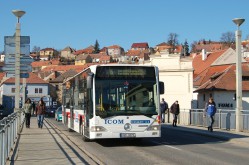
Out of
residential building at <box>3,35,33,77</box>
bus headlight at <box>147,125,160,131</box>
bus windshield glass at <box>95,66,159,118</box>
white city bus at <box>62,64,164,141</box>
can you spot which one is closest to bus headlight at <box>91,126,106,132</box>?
white city bus at <box>62,64,164,141</box>

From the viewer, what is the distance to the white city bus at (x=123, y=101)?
17.0 m

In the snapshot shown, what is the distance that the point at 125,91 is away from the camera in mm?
17297

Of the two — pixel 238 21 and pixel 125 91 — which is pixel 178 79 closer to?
pixel 238 21

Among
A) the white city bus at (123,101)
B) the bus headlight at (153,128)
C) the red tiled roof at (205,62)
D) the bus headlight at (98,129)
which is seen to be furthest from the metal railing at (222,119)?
the red tiled roof at (205,62)

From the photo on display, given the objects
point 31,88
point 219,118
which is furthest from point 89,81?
point 31,88

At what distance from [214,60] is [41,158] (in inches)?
2689

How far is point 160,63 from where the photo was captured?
6028 centimetres

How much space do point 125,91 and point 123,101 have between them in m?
0.40

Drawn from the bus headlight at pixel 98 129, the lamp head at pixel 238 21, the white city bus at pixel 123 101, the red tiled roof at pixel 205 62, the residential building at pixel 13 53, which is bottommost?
the bus headlight at pixel 98 129

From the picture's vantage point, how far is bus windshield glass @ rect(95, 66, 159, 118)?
17078 mm

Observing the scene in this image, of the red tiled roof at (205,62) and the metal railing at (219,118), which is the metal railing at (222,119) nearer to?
the metal railing at (219,118)

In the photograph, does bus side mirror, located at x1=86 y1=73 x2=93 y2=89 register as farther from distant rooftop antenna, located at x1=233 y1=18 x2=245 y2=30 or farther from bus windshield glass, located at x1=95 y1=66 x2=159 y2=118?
distant rooftop antenna, located at x1=233 y1=18 x2=245 y2=30

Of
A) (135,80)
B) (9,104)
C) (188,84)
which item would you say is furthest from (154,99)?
(9,104)

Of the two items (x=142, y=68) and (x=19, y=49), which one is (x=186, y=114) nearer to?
(x=19, y=49)
